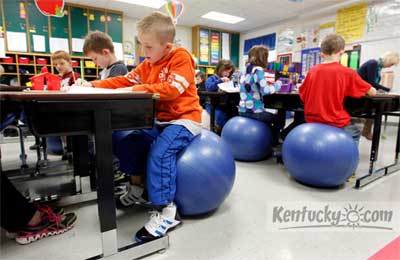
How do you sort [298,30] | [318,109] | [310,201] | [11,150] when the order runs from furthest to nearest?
[298,30] < [11,150] < [318,109] < [310,201]

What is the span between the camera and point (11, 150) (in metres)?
2.81

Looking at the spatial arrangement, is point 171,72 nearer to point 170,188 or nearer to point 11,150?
point 170,188

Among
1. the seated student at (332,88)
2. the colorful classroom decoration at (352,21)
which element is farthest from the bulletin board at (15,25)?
the colorful classroom decoration at (352,21)

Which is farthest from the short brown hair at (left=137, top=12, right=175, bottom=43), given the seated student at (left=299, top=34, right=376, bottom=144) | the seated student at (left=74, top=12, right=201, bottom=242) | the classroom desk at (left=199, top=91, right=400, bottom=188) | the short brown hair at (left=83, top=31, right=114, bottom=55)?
the classroom desk at (left=199, top=91, right=400, bottom=188)

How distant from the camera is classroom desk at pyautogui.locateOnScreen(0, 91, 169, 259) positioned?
747mm

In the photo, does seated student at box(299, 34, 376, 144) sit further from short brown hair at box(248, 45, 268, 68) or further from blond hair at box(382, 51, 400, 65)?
blond hair at box(382, 51, 400, 65)

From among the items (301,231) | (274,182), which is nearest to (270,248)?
(301,231)

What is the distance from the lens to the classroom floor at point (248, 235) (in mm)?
1025

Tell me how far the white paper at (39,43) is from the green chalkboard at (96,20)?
1.01 metres

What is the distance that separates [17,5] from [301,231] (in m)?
6.18

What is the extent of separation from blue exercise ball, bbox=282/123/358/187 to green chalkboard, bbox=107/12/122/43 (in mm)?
5330

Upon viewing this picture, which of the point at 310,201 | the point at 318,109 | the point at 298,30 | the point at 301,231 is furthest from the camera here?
the point at 298,30

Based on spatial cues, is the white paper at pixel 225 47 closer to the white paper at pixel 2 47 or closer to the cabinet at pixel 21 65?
the cabinet at pixel 21 65

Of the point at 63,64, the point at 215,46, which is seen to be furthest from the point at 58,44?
the point at 215,46
